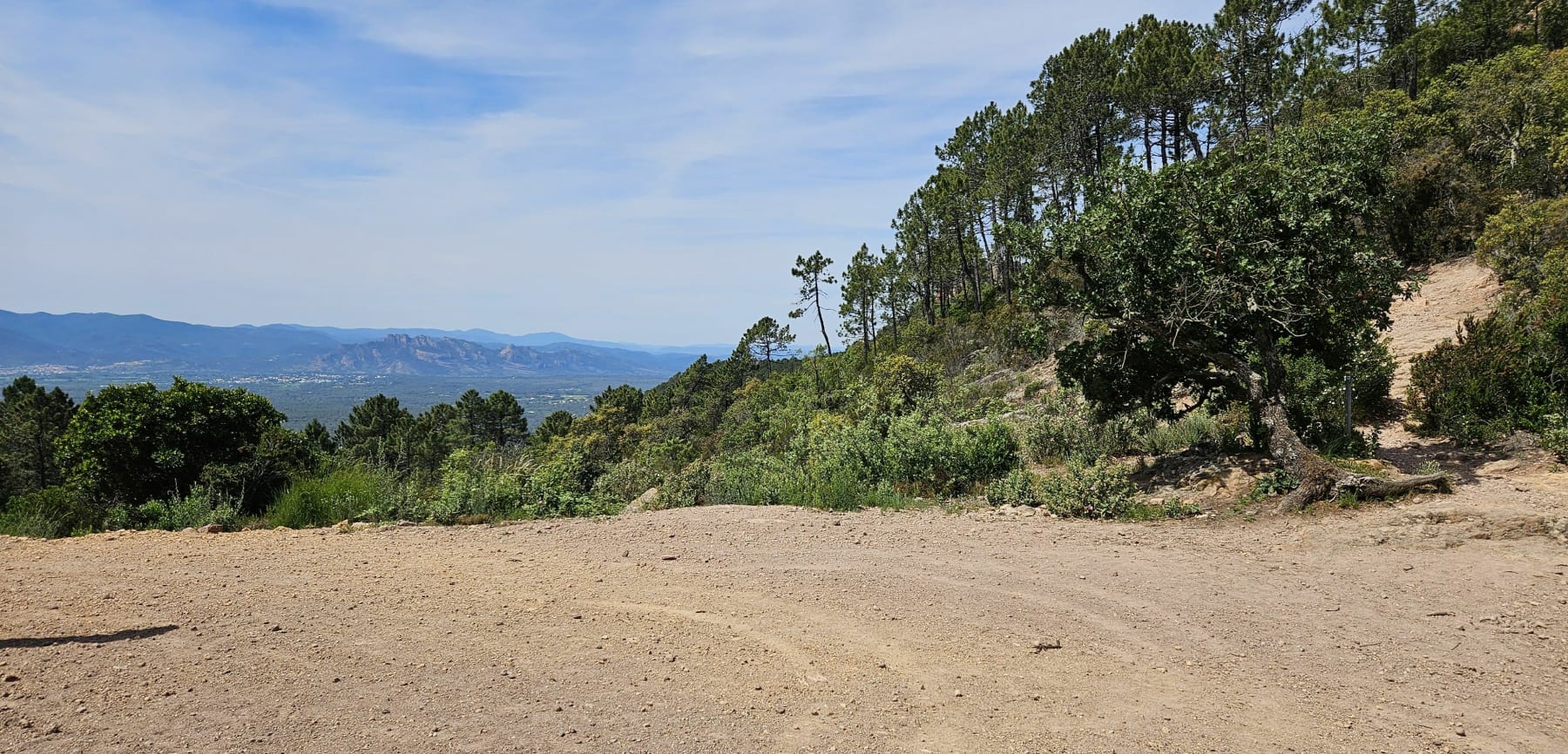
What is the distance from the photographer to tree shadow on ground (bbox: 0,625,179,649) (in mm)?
4289

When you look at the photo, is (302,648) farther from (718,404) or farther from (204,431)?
(718,404)

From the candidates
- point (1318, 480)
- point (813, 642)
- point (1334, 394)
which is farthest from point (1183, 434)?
point (813, 642)

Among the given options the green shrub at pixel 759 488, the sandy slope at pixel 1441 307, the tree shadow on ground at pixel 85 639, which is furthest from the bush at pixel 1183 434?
the tree shadow on ground at pixel 85 639

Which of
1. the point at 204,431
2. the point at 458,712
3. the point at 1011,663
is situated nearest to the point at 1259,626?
the point at 1011,663

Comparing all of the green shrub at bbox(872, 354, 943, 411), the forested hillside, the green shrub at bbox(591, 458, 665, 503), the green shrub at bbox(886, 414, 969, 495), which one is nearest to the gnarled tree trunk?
the forested hillside

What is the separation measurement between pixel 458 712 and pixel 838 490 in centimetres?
672

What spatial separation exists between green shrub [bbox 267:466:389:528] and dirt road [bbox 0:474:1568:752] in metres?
1.50

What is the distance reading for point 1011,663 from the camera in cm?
460

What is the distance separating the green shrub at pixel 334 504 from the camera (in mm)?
9250

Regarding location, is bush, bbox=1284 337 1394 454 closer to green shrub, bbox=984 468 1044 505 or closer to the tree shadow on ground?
green shrub, bbox=984 468 1044 505

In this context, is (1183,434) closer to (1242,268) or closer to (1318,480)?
(1242,268)

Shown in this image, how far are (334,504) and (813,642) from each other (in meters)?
7.55

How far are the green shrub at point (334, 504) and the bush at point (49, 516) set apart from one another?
1947mm

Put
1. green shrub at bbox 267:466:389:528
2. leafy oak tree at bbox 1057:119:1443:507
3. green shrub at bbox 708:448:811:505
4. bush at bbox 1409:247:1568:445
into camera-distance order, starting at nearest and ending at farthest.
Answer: green shrub at bbox 267:466:389:528
leafy oak tree at bbox 1057:119:1443:507
bush at bbox 1409:247:1568:445
green shrub at bbox 708:448:811:505
